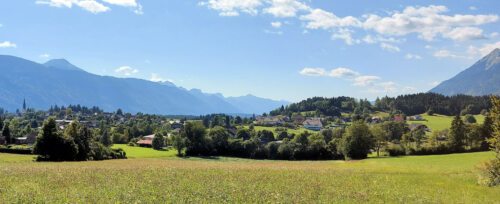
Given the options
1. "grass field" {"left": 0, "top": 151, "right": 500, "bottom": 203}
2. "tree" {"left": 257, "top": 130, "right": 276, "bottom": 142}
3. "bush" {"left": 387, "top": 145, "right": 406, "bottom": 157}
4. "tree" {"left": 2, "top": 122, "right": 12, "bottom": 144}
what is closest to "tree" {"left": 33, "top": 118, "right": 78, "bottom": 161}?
"grass field" {"left": 0, "top": 151, "right": 500, "bottom": 203}

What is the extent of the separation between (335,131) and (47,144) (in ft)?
342

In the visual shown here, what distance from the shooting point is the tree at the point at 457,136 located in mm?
96500

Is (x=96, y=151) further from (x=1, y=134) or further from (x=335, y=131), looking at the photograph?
(x=335, y=131)

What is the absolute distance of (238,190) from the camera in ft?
88.3

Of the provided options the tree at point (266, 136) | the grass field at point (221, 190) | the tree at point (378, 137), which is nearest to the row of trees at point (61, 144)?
the grass field at point (221, 190)

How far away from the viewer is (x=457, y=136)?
9669 centimetres

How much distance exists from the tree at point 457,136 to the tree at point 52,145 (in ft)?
246

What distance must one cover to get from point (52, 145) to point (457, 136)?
79.0m

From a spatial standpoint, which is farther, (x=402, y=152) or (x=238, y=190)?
(x=402, y=152)

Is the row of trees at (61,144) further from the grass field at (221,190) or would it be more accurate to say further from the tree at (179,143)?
the tree at (179,143)

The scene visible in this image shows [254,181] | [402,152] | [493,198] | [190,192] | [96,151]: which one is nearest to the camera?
[190,192]

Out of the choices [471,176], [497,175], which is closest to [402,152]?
[471,176]

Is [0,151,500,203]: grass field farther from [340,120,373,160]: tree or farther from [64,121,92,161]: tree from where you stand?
[340,120,373,160]: tree

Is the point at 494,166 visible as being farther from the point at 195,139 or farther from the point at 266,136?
the point at 266,136
